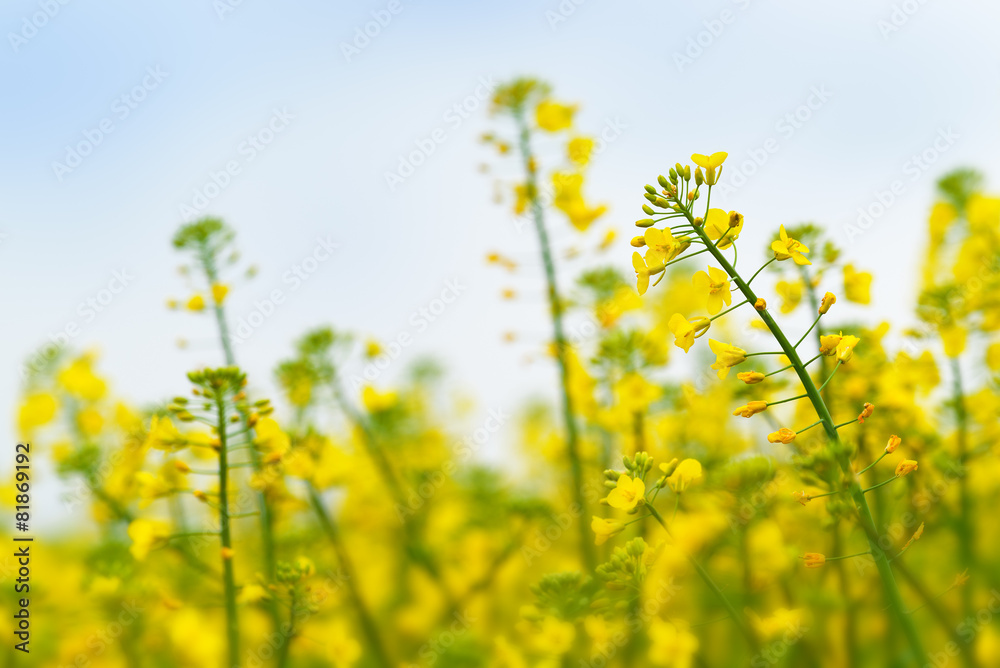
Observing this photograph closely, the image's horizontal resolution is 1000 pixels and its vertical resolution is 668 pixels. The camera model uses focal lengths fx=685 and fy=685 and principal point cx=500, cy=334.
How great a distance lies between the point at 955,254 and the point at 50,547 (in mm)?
9582

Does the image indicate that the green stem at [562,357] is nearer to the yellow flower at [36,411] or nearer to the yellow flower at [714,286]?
the yellow flower at [714,286]

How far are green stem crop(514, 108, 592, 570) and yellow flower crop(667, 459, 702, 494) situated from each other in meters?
1.75

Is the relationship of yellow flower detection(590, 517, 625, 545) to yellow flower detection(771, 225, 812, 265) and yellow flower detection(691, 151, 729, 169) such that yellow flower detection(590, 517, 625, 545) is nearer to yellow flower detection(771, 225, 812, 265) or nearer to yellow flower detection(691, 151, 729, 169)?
yellow flower detection(771, 225, 812, 265)

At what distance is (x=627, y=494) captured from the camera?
2.32 metres

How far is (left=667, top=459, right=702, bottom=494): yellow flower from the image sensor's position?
2.32 metres

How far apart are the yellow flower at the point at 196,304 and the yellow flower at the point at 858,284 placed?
323 cm

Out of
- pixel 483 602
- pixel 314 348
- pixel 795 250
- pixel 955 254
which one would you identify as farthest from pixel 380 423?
pixel 955 254

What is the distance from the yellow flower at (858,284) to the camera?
9.82 ft

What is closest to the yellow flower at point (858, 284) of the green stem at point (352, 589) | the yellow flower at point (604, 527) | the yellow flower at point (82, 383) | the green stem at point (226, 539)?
the yellow flower at point (604, 527)

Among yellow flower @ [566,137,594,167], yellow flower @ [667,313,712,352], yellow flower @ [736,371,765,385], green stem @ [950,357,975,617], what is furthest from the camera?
yellow flower @ [566,137,594,167]

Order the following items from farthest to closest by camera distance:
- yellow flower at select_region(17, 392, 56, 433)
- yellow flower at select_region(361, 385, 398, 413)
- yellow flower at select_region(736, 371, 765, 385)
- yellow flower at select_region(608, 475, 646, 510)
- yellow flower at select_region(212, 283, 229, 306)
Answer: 1. yellow flower at select_region(17, 392, 56, 433)
2. yellow flower at select_region(361, 385, 398, 413)
3. yellow flower at select_region(212, 283, 229, 306)
4. yellow flower at select_region(608, 475, 646, 510)
5. yellow flower at select_region(736, 371, 765, 385)

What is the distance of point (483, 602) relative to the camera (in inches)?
196

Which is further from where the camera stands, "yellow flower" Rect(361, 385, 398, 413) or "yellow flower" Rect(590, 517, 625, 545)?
"yellow flower" Rect(361, 385, 398, 413)

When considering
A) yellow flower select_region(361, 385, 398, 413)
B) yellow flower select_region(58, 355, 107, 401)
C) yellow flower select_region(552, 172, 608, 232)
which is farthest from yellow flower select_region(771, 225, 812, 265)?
yellow flower select_region(58, 355, 107, 401)
